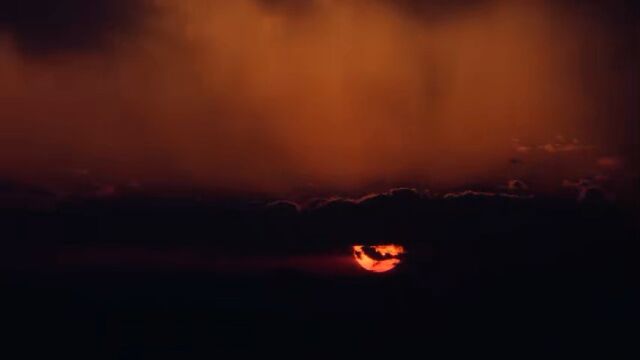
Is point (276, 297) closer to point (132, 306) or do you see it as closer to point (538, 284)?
point (132, 306)

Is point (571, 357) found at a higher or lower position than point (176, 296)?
lower

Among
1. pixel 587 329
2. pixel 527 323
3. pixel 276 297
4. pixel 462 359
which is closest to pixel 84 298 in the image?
pixel 276 297

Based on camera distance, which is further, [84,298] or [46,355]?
[84,298]

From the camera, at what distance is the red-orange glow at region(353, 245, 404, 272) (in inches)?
446

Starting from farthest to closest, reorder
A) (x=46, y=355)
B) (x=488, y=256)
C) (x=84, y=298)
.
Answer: (x=488, y=256)
(x=84, y=298)
(x=46, y=355)

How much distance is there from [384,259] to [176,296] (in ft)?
10.2

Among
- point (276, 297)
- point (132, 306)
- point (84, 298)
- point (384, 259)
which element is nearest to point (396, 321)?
point (384, 259)

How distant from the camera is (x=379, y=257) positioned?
37.4 ft

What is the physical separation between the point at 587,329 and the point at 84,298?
730cm

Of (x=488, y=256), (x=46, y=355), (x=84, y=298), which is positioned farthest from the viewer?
(x=488, y=256)

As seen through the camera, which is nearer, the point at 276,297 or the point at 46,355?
the point at 46,355

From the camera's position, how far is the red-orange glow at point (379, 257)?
1132cm

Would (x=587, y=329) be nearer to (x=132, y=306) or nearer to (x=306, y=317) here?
(x=306, y=317)

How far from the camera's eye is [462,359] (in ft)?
34.9
